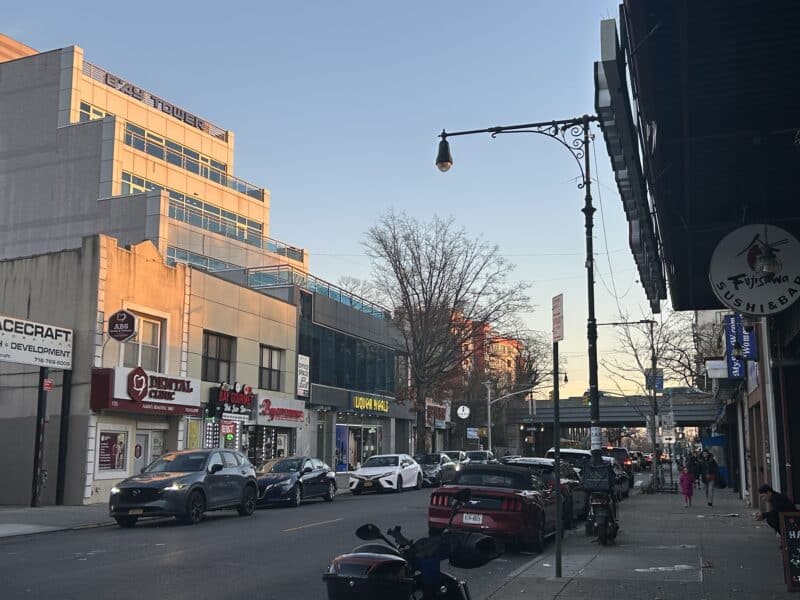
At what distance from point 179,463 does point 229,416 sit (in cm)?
1379

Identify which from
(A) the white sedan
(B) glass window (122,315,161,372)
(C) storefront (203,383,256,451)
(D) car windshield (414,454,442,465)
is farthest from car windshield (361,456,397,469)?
(B) glass window (122,315,161,372)

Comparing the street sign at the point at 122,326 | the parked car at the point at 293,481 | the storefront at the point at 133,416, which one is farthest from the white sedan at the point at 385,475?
the street sign at the point at 122,326

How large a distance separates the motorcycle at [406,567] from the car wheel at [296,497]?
20590mm

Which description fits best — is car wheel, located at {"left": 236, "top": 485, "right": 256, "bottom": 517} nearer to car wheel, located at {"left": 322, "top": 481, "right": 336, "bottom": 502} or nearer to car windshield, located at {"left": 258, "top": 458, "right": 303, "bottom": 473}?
car windshield, located at {"left": 258, "top": 458, "right": 303, "bottom": 473}

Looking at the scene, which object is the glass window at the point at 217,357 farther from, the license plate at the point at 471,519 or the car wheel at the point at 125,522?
the license plate at the point at 471,519

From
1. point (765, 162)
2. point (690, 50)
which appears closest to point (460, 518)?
point (765, 162)

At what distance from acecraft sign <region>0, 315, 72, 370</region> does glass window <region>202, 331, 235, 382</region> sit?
304 inches

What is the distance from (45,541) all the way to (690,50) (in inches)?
563

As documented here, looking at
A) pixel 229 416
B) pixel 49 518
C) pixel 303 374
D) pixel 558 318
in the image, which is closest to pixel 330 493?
pixel 229 416

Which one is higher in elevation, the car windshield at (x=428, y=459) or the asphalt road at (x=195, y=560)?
the car windshield at (x=428, y=459)

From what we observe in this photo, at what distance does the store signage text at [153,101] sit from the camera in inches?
2272

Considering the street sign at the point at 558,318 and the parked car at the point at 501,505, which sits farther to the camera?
the parked car at the point at 501,505

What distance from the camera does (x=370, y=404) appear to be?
161ft

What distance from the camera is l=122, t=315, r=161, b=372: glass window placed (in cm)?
2875
